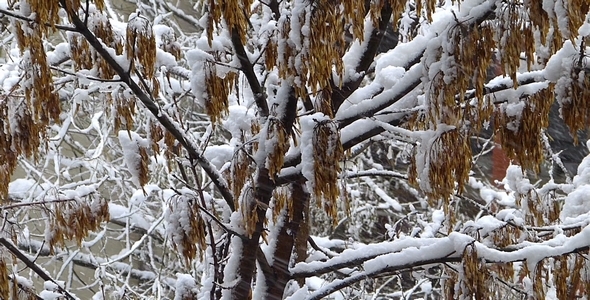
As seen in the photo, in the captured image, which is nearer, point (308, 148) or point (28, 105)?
point (308, 148)

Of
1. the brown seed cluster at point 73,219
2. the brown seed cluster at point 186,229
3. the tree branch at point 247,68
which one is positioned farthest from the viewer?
the brown seed cluster at point 73,219

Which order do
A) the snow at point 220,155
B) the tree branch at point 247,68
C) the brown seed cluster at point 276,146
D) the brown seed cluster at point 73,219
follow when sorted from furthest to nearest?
the snow at point 220,155 → the brown seed cluster at point 73,219 → the tree branch at point 247,68 → the brown seed cluster at point 276,146

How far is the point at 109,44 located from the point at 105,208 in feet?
2.84

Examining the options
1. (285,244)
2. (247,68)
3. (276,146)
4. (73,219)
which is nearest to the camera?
(276,146)

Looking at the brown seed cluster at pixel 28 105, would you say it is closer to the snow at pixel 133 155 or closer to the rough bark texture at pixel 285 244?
the snow at pixel 133 155

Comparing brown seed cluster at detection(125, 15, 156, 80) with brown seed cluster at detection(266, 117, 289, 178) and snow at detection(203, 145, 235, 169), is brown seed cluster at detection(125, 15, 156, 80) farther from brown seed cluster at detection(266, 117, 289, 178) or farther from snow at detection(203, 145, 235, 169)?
snow at detection(203, 145, 235, 169)

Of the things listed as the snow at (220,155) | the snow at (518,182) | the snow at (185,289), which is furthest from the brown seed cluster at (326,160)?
the snow at (518,182)

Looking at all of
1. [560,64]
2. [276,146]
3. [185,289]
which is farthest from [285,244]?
[560,64]

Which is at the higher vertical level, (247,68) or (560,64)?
(247,68)

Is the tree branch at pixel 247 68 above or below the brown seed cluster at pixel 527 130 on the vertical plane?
above

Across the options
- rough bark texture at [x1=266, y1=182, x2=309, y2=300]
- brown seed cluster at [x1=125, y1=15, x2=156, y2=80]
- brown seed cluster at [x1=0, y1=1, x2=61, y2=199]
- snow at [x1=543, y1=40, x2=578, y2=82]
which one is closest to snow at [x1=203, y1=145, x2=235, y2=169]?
rough bark texture at [x1=266, y1=182, x2=309, y2=300]

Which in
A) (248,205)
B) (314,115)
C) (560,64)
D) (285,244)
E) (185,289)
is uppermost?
(560,64)

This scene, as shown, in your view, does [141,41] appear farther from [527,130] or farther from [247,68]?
[527,130]

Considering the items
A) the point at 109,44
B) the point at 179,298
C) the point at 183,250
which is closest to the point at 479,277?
the point at 183,250
